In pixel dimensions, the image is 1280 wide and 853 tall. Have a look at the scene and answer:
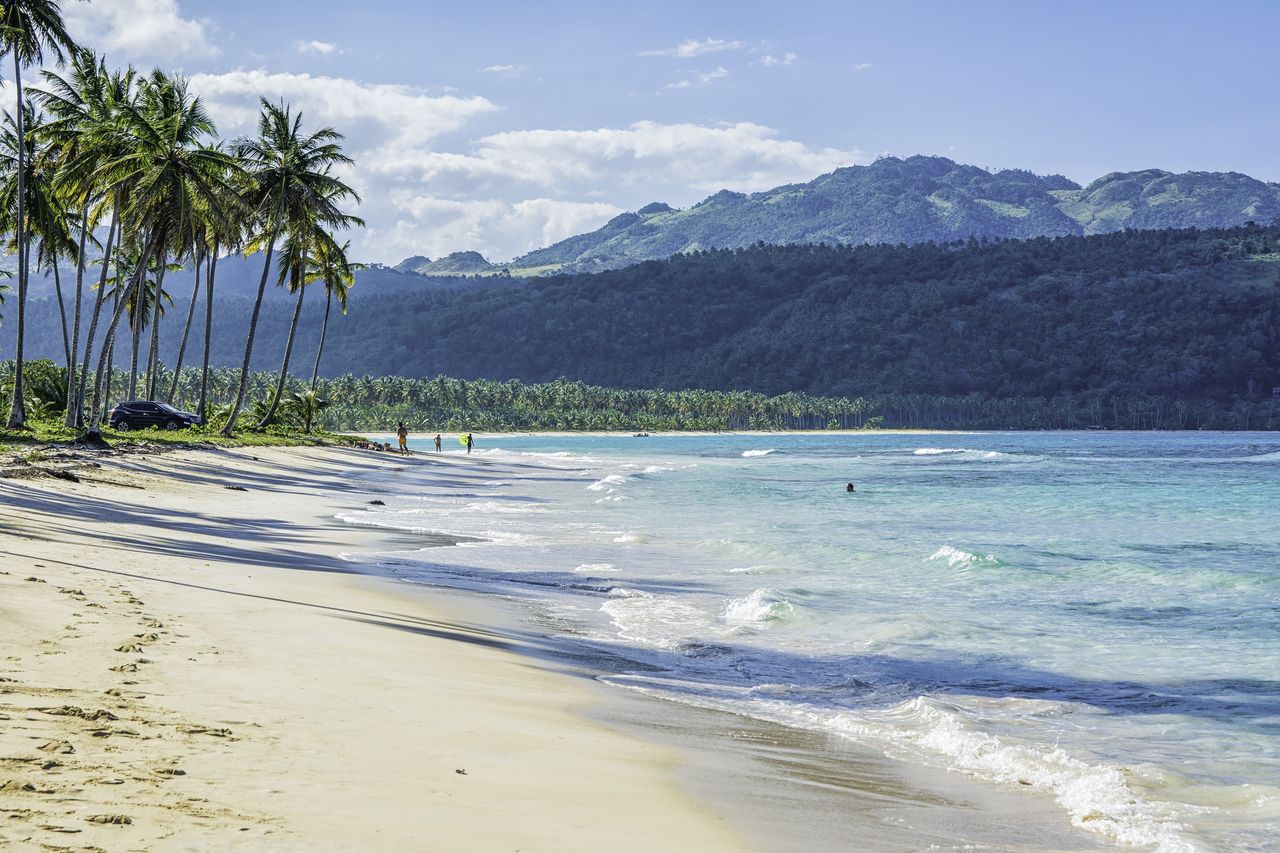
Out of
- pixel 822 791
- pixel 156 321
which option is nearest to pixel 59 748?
pixel 822 791

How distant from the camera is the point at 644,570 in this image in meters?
18.1

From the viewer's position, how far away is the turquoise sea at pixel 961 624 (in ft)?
25.3

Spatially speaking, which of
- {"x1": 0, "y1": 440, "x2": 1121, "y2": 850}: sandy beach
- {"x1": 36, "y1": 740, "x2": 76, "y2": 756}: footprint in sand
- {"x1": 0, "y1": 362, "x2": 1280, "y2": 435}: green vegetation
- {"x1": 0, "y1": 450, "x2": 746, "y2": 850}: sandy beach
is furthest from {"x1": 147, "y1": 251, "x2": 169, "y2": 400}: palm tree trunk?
{"x1": 0, "y1": 362, "x2": 1280, "y2": 435}: green vegetation

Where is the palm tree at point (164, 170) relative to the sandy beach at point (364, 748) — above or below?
above

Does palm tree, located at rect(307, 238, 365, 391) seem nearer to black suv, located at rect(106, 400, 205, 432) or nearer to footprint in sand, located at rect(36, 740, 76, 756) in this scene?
black suv, located at rect(106, 400, 205, 432)

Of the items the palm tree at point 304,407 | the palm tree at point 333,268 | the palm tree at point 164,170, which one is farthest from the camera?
the palm tree at point 304,407

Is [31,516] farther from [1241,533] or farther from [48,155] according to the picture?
[48,155]

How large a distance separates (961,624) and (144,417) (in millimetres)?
38871

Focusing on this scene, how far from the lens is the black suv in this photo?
142ft

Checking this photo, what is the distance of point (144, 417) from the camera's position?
4369 centimetres

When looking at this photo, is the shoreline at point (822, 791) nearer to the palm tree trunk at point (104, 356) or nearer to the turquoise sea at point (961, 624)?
the turquoise sea at point (961, 624)

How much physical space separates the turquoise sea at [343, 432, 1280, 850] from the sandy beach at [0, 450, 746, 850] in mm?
2329

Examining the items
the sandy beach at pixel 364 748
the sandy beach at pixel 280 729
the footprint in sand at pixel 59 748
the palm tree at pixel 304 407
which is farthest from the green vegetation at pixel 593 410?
the footprint in sand at pixel 59 748

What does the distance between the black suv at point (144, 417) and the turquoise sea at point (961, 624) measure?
17.1m
